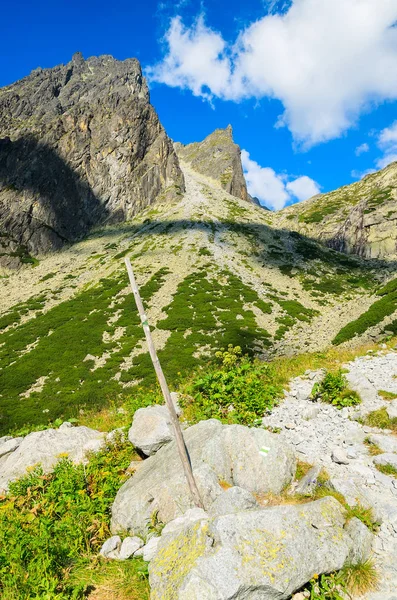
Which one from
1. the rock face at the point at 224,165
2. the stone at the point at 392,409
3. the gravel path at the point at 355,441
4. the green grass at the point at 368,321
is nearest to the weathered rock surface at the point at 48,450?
the gravel path at the point at 355,441

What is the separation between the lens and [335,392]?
13797mm

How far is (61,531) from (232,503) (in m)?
4.37

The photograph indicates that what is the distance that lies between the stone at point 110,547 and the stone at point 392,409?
31.6 feet

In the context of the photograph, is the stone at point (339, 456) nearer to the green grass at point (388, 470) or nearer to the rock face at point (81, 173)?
the green grass at point (388, 470)

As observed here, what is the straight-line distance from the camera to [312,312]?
5012 cm

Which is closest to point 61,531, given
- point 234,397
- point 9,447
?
point 9,447

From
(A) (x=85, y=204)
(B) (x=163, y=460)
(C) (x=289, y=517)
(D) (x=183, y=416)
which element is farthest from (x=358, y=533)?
(A) (x=85, y=204)

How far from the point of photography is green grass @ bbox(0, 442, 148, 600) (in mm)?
6398

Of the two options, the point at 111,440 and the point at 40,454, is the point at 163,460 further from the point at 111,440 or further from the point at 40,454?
the point at 40,454

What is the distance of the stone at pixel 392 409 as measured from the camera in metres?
11.3

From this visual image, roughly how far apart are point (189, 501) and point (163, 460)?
6.93 ft

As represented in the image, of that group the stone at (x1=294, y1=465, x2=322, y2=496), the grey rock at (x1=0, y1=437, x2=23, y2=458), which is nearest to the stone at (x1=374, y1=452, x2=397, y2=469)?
the stone at (x1=294, y1=465, x2=322, y2=496)

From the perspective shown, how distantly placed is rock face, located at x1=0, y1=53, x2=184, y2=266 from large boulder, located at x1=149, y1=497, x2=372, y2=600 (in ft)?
381

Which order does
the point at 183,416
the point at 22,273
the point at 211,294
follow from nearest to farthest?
the point at 183,416 → the point at 211,294 → the point at 22,273
